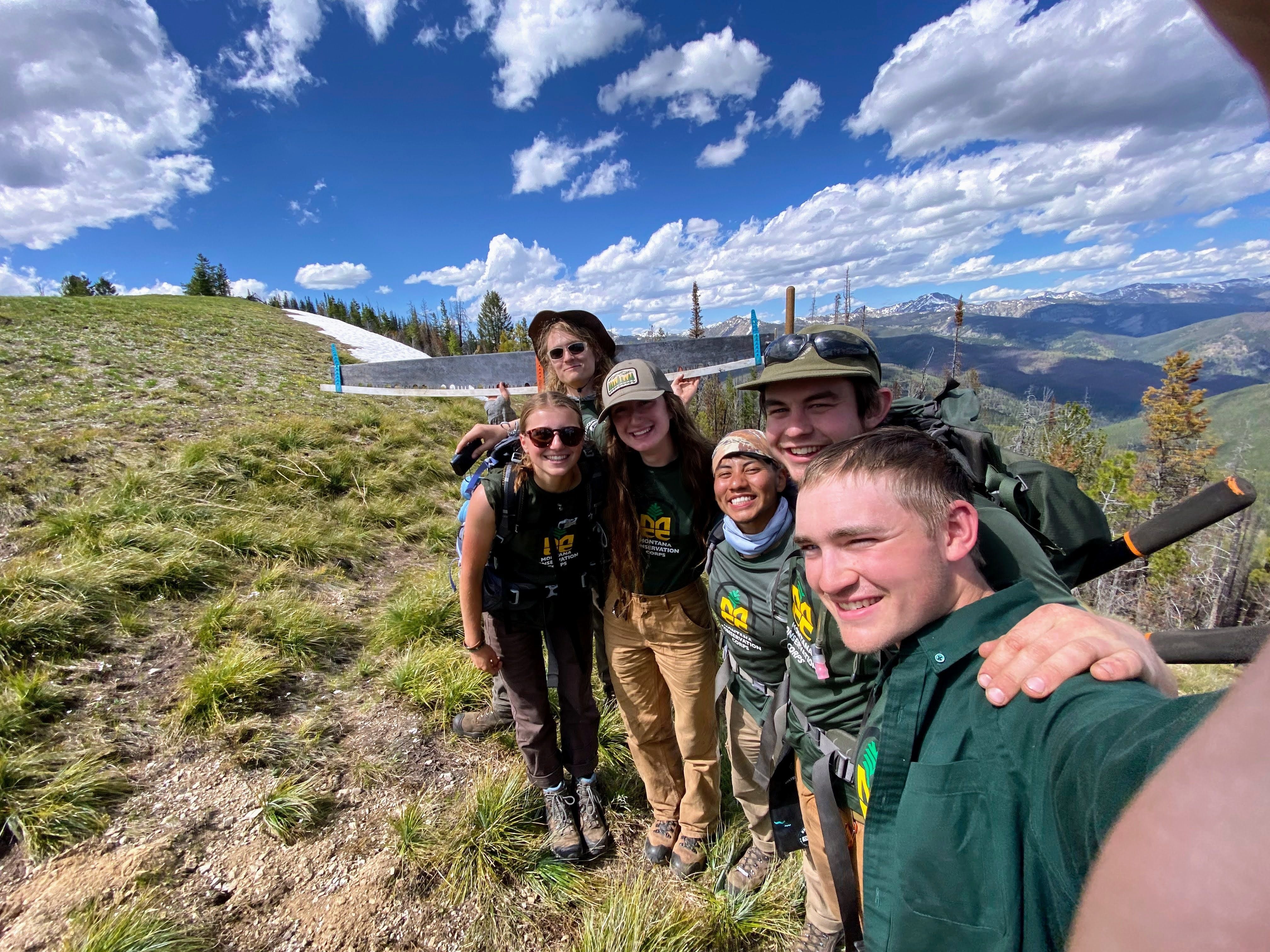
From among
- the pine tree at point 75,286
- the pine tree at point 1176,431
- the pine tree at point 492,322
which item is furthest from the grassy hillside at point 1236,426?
the pine tree at point 75,286

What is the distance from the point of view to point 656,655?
2949 millimetres

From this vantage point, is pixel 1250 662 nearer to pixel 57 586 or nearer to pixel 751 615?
pixel 751 615

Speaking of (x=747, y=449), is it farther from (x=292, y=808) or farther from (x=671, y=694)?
(x=292, y=808)

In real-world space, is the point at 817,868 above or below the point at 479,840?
above

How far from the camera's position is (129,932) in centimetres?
225

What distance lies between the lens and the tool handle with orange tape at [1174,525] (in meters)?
1.93

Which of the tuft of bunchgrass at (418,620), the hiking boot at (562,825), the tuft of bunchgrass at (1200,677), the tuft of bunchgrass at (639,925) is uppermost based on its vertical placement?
the tuft of bunchgrass at (418,620)

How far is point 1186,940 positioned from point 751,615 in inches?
80.6

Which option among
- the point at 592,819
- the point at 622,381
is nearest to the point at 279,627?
the point at 592,819

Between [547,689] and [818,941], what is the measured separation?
1793mm

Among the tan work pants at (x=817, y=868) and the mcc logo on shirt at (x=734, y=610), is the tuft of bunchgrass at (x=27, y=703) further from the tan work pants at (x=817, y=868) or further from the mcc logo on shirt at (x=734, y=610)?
the tan work pants at (x=817, y=868)

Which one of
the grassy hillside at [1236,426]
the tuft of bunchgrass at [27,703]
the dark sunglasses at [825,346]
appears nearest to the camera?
the dark sunglasses at [825,346]

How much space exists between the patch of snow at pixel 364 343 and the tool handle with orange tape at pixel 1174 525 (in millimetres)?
20443

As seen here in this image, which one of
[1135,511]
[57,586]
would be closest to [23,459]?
[57,586]
